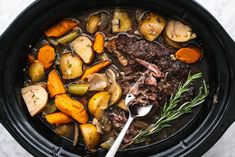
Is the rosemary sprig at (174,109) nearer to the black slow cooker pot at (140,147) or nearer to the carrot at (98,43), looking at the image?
the black slow cooker pot at (140,147)

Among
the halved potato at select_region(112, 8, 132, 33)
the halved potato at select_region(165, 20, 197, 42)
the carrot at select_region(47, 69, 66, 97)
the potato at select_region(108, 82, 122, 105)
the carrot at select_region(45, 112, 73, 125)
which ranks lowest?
the carrot at select_region(45, 112, 73, 125)

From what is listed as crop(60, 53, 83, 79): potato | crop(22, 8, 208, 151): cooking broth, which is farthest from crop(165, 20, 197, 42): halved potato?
crop(60, 53, 83, 79): potato

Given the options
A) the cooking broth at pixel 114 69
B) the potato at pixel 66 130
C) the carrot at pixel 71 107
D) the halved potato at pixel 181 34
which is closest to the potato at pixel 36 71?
the cooking broth at pixel 114 69

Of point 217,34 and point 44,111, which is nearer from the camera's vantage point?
point 217,34

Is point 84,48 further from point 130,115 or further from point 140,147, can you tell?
point 140,147

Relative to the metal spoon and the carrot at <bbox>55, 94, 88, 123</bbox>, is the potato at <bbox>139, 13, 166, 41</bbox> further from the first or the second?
the carrot at <bbox>55, 94, 88, 123</bbox>

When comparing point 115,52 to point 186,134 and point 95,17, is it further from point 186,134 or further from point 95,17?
point 186,134

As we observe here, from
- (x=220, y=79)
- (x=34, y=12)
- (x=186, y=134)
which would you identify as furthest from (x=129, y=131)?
(x=34, y=12)
